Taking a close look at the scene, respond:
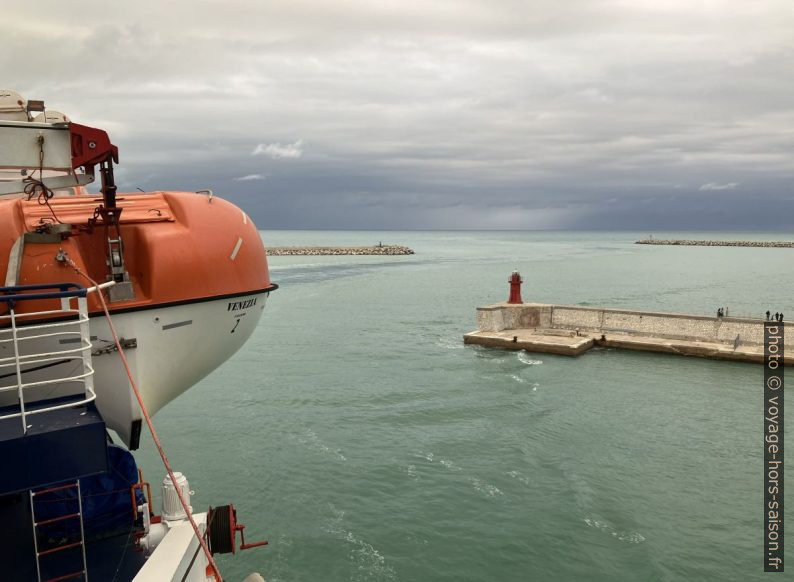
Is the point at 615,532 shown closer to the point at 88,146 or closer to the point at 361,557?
the point at 361,557

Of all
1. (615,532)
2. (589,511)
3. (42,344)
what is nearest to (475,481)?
(589,511)

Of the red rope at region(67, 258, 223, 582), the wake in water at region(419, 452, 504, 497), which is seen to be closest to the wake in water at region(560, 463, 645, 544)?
the wake in water at region(419, 452, 504, 497)

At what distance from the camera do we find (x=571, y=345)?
23.4 m

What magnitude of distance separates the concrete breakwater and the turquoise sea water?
635 millimetres

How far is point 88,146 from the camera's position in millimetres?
6520

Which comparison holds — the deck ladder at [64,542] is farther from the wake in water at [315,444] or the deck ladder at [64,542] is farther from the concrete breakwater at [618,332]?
the concrete breakwater at [618,332]

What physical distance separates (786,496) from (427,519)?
687 cm

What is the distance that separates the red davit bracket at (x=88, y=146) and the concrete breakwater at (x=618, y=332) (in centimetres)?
1964

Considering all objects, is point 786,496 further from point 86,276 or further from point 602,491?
point 86,276

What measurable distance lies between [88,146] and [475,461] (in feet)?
31.8

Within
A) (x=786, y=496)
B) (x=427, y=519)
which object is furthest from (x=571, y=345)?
(x=427, y=519)

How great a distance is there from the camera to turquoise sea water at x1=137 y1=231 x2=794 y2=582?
368 inches

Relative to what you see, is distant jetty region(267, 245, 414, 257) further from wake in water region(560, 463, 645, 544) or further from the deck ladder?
the deck ladder

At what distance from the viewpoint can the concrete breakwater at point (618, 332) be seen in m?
23.0
